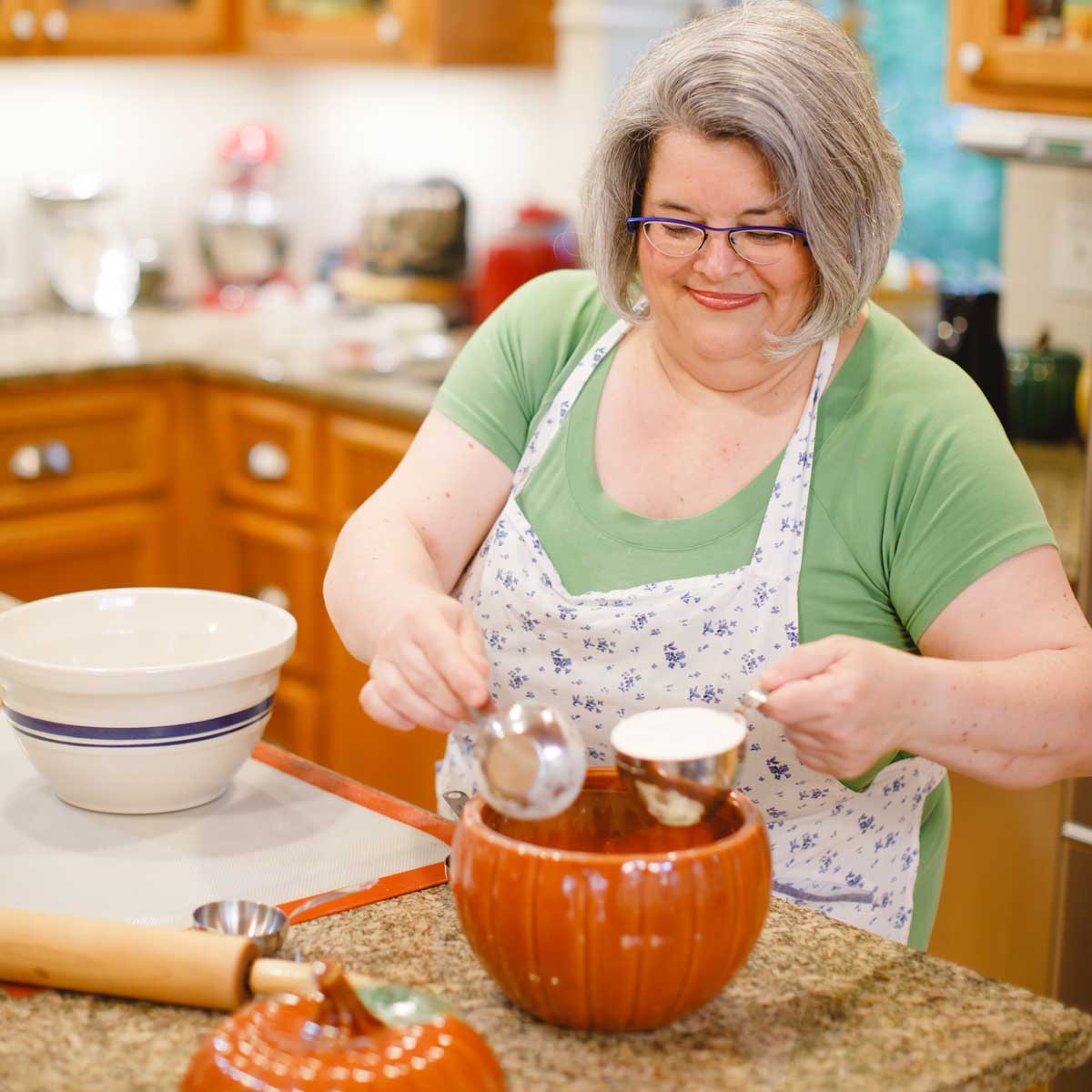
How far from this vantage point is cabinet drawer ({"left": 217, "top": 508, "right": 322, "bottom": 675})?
9.39 ft

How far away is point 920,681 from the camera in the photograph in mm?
1036

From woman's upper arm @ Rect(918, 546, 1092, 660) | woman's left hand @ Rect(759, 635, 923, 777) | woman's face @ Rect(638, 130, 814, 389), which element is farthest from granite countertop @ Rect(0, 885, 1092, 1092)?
woman's face @ Rect(638, 130, 814, 389)

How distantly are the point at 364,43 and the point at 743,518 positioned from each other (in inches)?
83.3

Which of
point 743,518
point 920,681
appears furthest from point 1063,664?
point 743,518

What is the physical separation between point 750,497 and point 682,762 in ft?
1.47

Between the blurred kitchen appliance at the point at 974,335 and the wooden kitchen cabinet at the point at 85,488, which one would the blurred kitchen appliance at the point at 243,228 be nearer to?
the wooden kitchen cabinet at the point at 85,488

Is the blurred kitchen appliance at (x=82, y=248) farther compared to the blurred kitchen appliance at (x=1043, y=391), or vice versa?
the blurred kitchen appliance at (x=82, y=248)

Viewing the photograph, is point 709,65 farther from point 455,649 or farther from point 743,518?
point 455,649

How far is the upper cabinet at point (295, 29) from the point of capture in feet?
9.93

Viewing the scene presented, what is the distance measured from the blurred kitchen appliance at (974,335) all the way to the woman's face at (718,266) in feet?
3.02

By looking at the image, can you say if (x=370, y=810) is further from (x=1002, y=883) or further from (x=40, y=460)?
(x=40, y=460)

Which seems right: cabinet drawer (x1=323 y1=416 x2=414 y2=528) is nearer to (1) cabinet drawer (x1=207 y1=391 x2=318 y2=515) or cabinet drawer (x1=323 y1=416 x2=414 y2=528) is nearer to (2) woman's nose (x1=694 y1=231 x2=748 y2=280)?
(1) cabinet drawer (x1=207 y1=391 x2=318 y2=515)

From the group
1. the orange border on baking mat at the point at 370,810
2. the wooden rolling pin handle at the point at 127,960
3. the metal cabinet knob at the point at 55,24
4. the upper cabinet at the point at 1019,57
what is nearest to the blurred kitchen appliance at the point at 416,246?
the metal cabinet knob at the point at 55,24

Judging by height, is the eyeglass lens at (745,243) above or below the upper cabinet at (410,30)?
below
